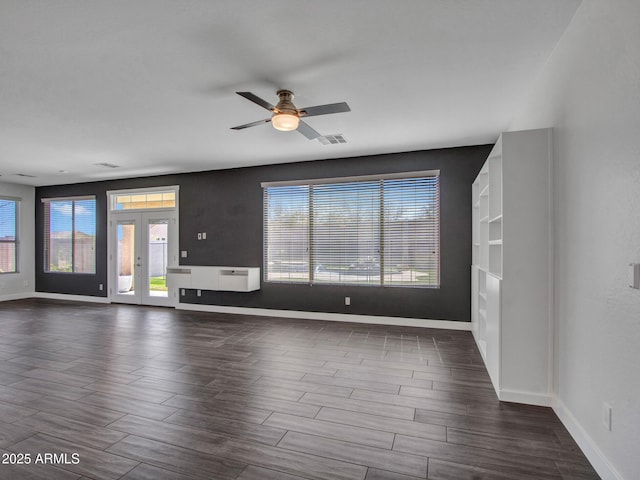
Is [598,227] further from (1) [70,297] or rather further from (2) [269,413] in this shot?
(1) [70,297]

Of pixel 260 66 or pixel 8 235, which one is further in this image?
pixel 8 235

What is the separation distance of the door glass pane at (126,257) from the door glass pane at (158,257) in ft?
1.71

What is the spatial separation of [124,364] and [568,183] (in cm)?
436

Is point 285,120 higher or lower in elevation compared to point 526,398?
higher

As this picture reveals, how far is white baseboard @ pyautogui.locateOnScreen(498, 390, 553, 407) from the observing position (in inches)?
107

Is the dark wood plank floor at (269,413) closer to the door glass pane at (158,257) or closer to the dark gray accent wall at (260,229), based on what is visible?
the dark gray accent wall at (260,229)

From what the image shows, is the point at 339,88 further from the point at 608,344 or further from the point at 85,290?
the point at 85,290

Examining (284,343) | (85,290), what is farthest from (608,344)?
(85,290)

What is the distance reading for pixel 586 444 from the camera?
6.82 ft

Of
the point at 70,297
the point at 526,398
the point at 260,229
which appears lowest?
the point at 70,297

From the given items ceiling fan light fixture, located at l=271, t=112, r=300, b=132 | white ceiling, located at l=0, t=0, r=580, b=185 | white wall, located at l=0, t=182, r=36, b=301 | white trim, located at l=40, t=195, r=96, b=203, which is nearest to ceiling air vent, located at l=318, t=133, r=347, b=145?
white ceiling, located at l=0, t=0, r=580, b=185

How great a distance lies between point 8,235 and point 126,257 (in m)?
3.08

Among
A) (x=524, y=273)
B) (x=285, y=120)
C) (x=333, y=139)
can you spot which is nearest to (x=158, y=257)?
(x=333, y=139)

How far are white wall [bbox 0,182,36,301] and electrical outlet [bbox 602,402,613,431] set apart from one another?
422 inches
